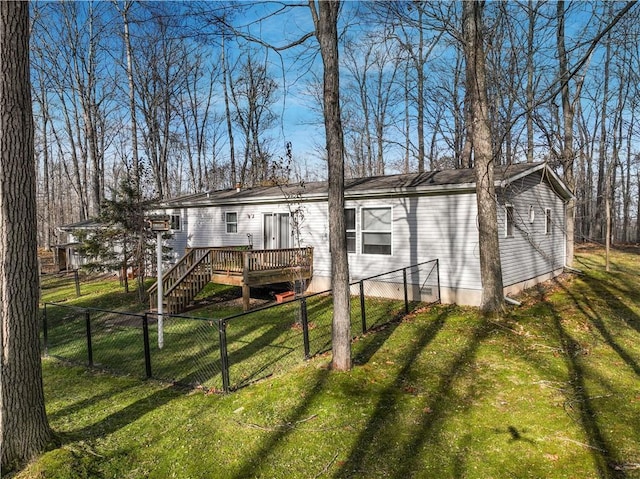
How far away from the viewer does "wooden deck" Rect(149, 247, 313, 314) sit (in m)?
11.1

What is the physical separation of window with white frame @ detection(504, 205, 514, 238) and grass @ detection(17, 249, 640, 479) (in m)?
3.89

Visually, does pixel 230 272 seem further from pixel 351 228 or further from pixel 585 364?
pixel 585 364

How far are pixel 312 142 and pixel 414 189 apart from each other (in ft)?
78.9

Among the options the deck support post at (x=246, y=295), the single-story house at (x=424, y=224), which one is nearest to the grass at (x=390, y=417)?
the single-story house at (x=424, y=224)

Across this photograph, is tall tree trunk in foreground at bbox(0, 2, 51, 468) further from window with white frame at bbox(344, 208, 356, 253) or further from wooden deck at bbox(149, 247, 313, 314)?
window with white frame at bbox(344, 208, 356, 253)

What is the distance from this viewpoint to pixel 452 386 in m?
5.21

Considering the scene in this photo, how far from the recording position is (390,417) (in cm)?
441

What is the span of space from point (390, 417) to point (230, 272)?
7.75 meters

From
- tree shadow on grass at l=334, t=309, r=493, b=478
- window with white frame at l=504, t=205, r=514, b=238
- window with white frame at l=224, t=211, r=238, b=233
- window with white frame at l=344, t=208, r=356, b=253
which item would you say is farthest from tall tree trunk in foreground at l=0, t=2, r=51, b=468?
window with white frame at l=224, t=211, r=238, b=233

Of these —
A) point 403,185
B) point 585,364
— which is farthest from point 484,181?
point 585,364

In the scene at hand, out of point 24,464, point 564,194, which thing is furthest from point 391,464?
point 564,194

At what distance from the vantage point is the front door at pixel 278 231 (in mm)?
13648

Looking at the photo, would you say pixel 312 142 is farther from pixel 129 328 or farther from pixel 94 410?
pixel 94 410

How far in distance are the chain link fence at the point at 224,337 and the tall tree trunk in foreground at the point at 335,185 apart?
0.70 meters
